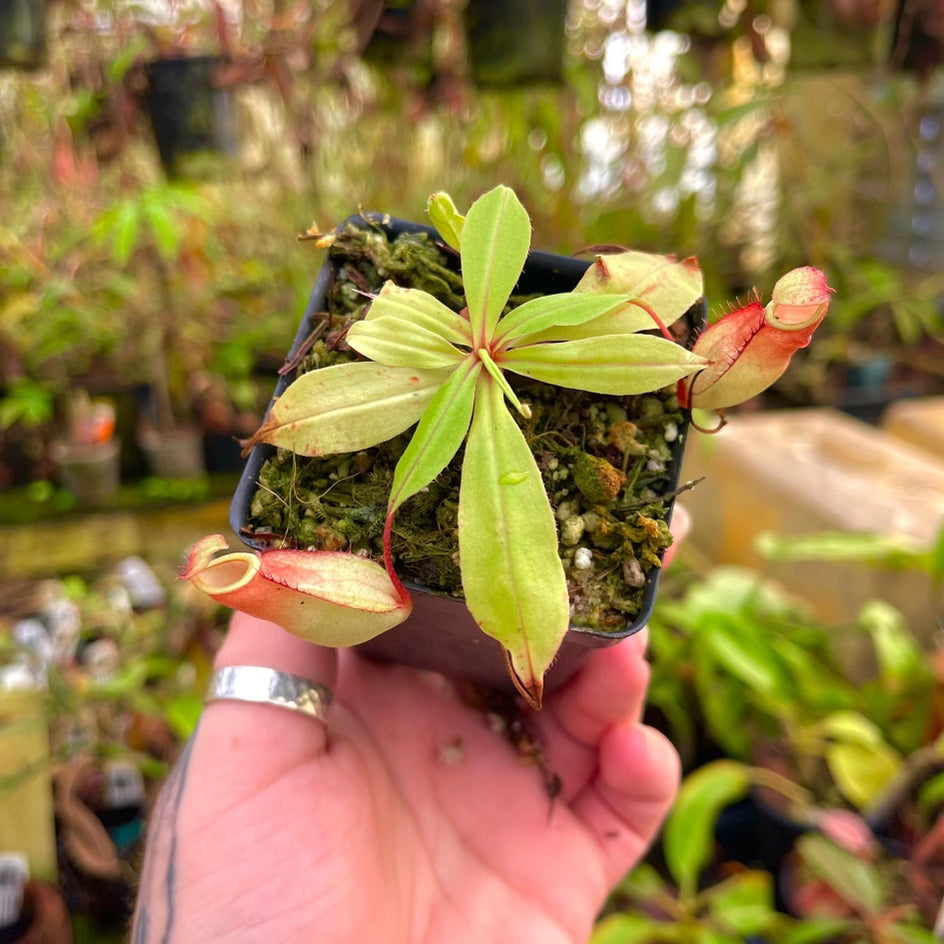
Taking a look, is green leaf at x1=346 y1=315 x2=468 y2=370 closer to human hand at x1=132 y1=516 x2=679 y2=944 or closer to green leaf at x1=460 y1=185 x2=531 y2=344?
green leaf at x1=460 y1=185 x2=531 y2=344

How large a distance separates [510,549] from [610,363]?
12 cm

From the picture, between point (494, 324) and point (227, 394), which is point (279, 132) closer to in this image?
point (227, 394)

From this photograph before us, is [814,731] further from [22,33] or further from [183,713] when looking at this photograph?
[22,33]

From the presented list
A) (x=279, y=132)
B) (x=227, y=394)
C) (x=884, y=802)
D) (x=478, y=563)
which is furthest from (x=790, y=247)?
(x=478, y=563)

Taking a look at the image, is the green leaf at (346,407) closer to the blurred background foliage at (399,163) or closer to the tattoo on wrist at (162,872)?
the tattoo on wrist at (162,872)

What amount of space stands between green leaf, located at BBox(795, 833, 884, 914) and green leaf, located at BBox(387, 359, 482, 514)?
871mm

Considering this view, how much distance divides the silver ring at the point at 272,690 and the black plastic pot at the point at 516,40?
45.3 inches

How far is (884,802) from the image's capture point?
114cm

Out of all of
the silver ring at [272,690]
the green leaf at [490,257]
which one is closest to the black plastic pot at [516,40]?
the green leaf at [490,257]

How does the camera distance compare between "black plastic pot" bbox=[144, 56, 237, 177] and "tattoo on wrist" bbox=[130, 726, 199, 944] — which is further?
"black plastic pot" bbox=[144, 56, 237, 177]

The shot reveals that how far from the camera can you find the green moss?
47 centimetres

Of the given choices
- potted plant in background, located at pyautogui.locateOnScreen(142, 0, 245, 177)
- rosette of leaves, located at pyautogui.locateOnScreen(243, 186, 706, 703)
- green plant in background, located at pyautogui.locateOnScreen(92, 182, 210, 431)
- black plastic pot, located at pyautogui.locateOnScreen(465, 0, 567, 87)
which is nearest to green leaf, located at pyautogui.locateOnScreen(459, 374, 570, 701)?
rosette of leaves, located at pyautogui.locateOnScreen(243, 186, 706, 703)

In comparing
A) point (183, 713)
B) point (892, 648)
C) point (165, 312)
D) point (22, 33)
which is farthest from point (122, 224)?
point (892, 648)

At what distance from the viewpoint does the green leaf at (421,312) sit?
45 cm
